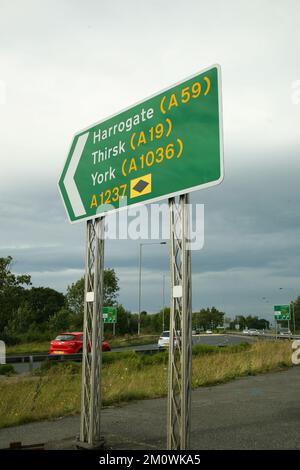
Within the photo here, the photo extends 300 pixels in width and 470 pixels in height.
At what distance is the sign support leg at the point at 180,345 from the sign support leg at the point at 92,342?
135cm

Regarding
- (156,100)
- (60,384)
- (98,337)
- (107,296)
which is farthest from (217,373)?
(107,296)

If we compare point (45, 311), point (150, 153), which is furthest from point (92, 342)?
point (45, 311)

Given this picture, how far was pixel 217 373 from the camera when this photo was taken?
1343 centimetres

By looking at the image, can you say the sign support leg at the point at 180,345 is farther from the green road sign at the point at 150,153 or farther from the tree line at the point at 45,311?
the tree line at the point at 45,311

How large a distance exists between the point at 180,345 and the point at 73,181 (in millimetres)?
2798

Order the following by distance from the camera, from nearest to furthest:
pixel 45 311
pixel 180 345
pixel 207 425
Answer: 1. pixel 180 345
2. pixel 207 425
3. pixel 45 311

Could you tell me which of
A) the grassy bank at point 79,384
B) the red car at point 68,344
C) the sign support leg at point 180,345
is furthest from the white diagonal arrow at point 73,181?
the red car at point 68,344

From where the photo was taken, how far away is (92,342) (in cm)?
559

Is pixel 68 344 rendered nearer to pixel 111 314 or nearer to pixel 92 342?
pixel 111 314

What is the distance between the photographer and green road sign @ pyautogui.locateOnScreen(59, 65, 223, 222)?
14.4 feet

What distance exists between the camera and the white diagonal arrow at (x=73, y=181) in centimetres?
603

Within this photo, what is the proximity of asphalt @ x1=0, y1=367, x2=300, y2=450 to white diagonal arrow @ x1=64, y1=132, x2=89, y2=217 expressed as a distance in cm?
285

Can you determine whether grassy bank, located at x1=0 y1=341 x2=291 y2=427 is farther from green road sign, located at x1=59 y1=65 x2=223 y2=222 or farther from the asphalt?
green road sign, located at x1=59 y1=65 x2=223 y2=222

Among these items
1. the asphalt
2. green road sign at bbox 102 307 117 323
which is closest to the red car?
the asphalt
